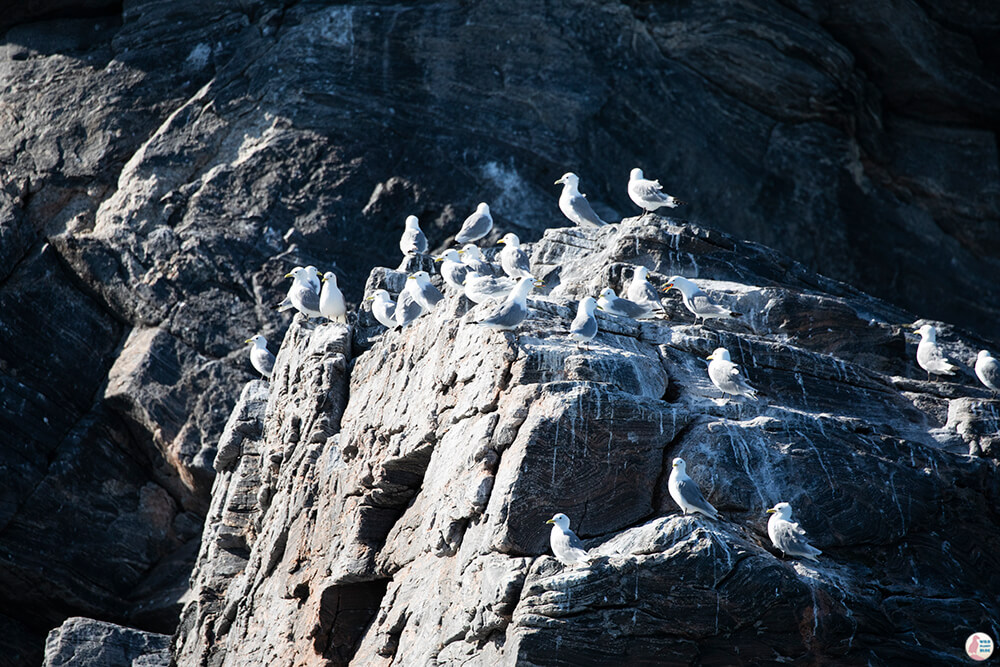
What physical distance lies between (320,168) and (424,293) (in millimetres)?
9430

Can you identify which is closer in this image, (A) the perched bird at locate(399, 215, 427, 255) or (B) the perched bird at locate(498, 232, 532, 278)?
(B) the perched bird at locate(498, 232, 532, 278)

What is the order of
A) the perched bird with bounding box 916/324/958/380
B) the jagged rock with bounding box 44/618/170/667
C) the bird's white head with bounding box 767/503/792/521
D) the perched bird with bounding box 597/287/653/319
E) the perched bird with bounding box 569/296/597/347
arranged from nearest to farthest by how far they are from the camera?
the bird's white head with bounding box 767/503/792/521
the perched bird with bounding box 569/296/597/347
the perched bird with bounding box 597/287/653/319
the perched bird with bounding box 916/324/958/380
the jagged rock with bounding box 44/618/170/667

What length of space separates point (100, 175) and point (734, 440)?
51.8 feet

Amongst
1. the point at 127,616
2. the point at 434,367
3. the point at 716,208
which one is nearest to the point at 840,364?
the point at 434,367

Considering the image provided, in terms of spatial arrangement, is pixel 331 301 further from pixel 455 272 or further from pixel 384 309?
pixel 455 272

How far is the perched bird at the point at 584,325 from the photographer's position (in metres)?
12.2

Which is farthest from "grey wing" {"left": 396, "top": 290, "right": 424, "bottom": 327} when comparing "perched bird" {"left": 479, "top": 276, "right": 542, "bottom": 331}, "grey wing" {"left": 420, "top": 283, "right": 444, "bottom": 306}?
"perched bird" {"left": 479, "top": 276, "right": 542, "bottom": 331}

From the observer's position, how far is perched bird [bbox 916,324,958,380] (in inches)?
599

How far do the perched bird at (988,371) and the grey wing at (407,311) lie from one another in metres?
6.98

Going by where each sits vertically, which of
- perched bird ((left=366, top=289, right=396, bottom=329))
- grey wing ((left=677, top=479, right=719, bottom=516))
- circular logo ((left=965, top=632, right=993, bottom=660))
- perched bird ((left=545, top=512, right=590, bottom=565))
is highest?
perched bird ((left=545, top=512, right=590, bottom=565))

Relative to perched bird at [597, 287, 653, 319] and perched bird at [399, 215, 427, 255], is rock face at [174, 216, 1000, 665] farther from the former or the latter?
perched bird at [399, 215, 427, 255]

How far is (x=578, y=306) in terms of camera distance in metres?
13.5

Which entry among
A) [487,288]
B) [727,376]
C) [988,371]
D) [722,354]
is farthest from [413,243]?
[988,371]

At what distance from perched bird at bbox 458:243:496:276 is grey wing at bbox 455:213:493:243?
0.82 meters
